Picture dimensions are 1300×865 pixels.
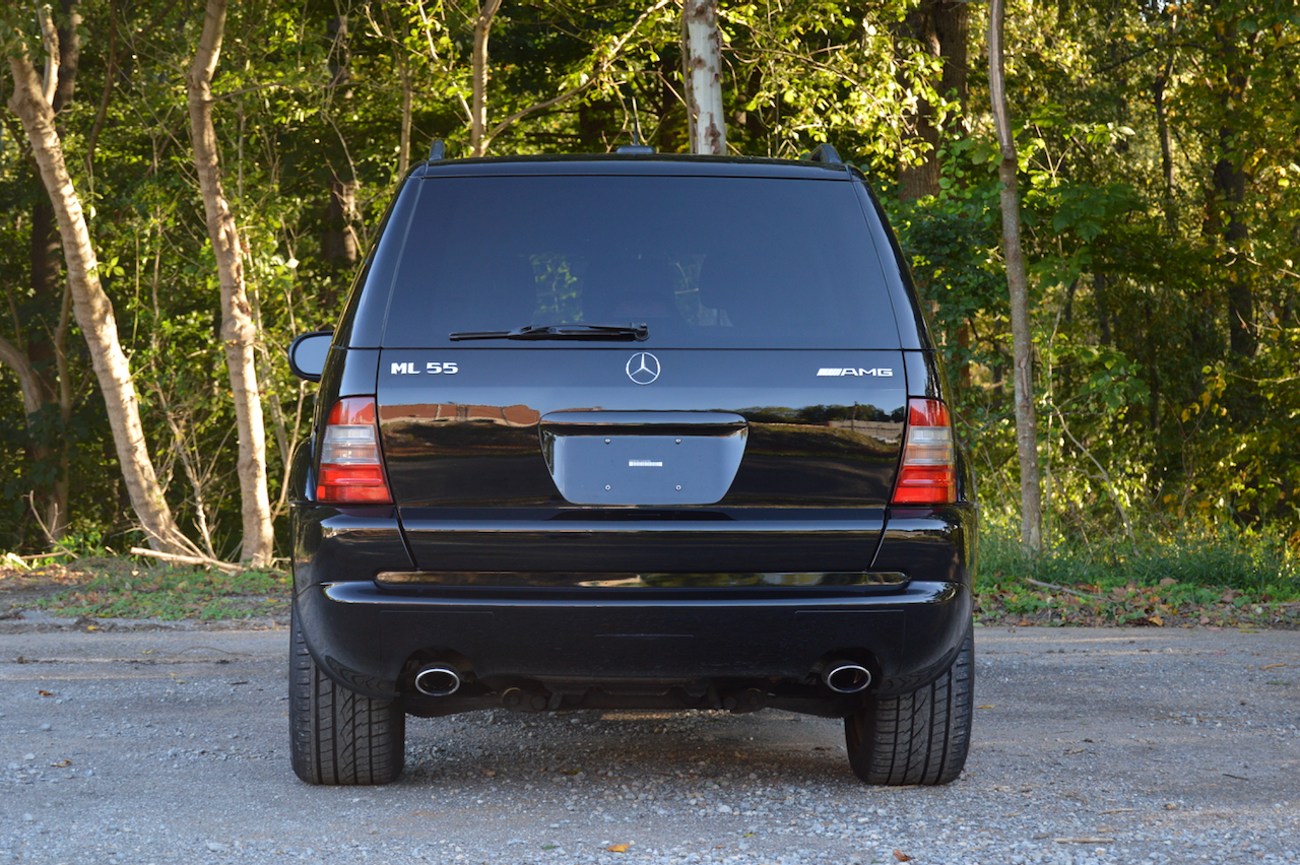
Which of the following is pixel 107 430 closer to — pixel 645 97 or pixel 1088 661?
pixel 645 97

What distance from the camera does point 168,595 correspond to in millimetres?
10250

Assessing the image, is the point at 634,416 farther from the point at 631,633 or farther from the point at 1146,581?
the point at 1146,581

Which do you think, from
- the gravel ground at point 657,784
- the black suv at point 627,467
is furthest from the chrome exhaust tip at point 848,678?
the gravel ground at point 657,784

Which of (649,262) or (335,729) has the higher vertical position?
(649,262)

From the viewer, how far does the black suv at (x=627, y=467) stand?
4.13 meters

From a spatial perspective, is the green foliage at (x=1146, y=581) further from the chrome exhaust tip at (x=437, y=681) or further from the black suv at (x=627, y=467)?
the chrome exhaust tip at (x=437, y=681)

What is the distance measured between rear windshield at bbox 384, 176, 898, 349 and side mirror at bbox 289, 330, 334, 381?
83 centimetres

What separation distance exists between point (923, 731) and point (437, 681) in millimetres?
1495

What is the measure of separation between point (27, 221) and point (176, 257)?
954cm

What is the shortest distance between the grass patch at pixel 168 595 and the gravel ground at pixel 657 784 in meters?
2.08

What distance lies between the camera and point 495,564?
4.12 metres

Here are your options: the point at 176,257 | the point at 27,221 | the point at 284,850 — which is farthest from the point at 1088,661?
the point at 27,221

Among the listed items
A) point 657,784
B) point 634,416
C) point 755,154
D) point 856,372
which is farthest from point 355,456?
point 755,154

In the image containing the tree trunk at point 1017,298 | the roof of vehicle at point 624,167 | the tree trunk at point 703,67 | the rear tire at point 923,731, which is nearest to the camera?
the roof of vehicle at point 624,167
